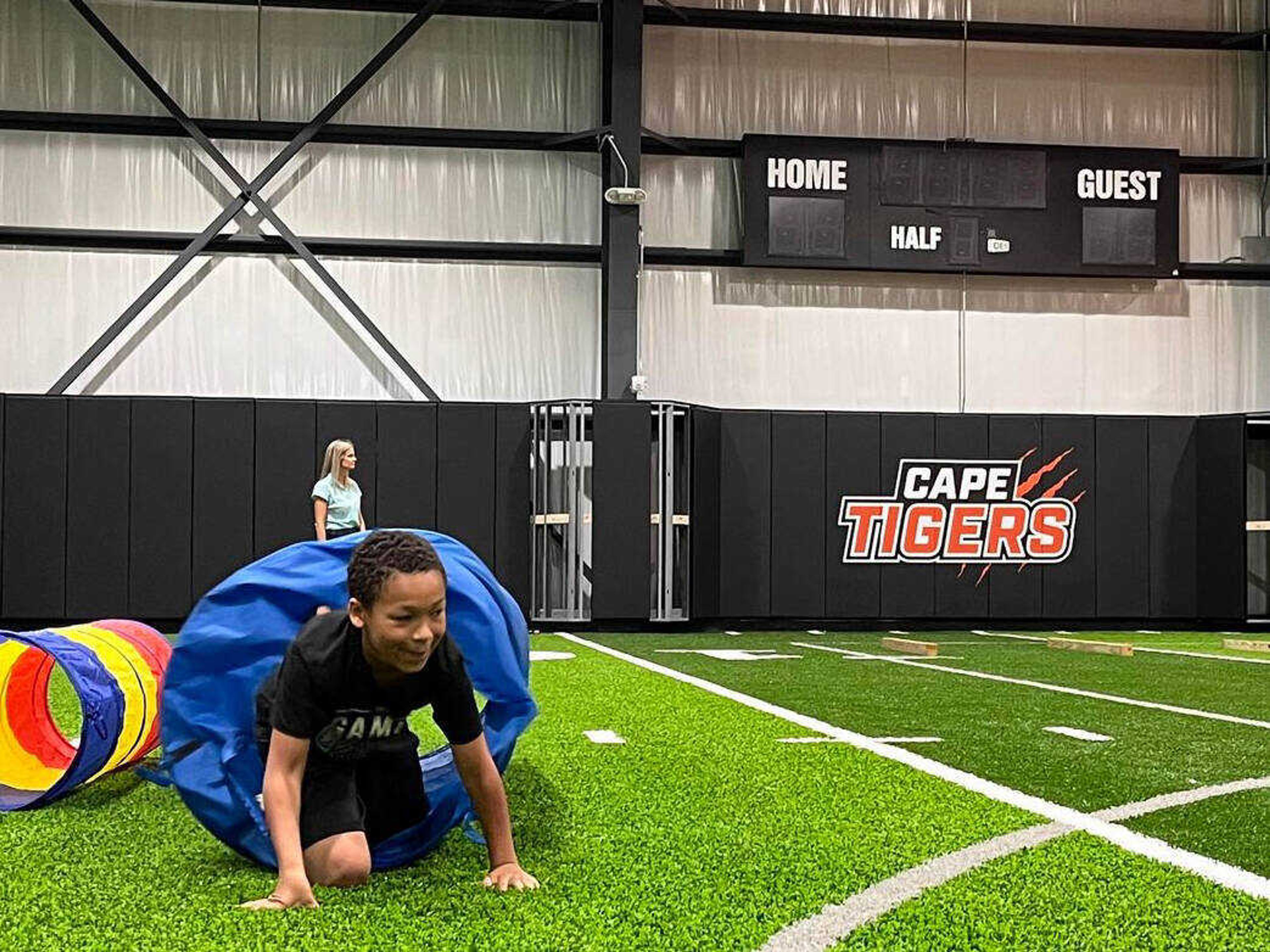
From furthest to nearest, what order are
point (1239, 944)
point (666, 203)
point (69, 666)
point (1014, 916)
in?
point (666, 203)
point (69, 666)
point (1014, 916)
point (1239, 944)

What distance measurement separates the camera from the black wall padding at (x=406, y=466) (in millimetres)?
16219

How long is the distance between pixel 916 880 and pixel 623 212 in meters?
14.3

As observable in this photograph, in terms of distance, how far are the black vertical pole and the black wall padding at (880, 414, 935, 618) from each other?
312 cm

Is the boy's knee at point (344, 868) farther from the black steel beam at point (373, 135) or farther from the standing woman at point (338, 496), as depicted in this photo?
the black steel beam at point (373, 135)

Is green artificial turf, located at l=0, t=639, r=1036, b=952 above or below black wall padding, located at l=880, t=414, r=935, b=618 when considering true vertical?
below

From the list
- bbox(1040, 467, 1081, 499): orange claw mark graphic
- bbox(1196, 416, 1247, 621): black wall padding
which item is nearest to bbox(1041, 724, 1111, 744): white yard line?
bbox(1040, 467, 1081, 499): orange claw mark graphic

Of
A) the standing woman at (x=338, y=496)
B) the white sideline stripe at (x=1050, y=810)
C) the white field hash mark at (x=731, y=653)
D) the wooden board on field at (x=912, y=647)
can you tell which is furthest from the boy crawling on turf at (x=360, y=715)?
the wooden board on field at (x=912, y=647)

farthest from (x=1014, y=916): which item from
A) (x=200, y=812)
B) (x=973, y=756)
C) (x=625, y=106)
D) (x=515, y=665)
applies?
(x=625, y=106)

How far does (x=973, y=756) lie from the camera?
6.19 meters

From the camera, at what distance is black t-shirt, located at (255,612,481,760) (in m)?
3.60

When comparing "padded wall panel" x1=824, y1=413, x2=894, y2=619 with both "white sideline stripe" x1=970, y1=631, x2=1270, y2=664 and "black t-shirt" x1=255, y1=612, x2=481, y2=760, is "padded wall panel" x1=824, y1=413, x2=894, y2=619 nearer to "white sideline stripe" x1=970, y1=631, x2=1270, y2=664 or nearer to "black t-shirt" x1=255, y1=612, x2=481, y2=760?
"white sideline stripe" x1=970, y1=631, x2=1270, y2=664

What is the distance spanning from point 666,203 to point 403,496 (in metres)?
5.06

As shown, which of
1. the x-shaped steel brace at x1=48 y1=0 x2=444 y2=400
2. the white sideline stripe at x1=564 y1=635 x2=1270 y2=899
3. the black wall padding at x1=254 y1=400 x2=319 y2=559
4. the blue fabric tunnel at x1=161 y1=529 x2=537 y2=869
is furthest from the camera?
the x-shaped steel brace at x1=48 y1=0 x2=444 y2=400

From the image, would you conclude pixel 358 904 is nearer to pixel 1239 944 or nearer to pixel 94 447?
pixel 1239 944
